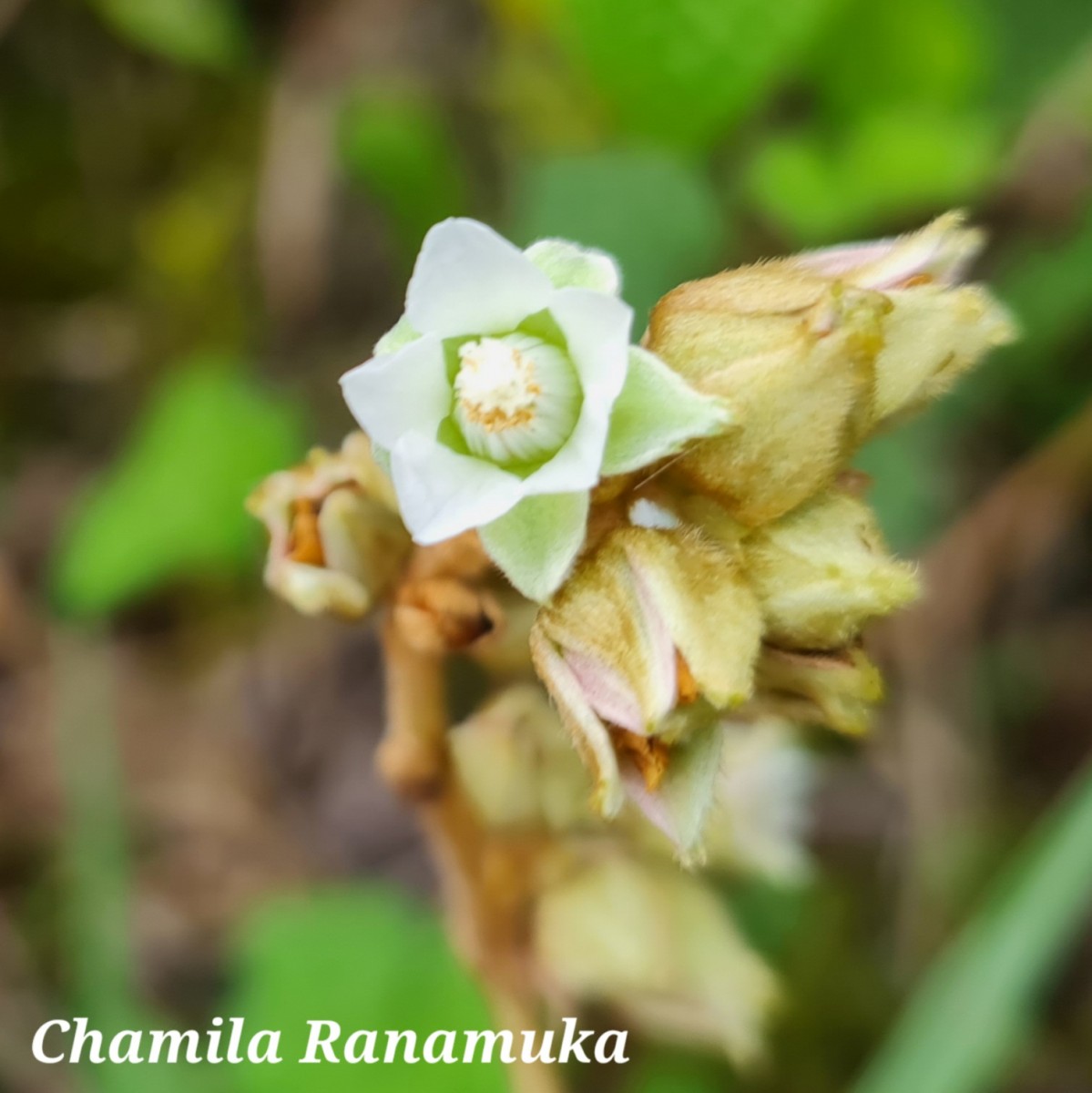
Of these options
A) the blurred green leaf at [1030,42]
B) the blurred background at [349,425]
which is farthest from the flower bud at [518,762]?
the blurred green leaf at [1030,42]

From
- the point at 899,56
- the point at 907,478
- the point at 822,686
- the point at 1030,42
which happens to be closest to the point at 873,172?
the point at 899,56

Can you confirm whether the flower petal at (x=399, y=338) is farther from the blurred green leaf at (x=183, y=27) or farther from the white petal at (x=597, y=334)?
the blurred green leaf at (x=183, y=27)

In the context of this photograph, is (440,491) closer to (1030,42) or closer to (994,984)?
(994,984)

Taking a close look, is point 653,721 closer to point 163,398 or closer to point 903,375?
point 903,375

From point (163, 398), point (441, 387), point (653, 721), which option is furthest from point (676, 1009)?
point (163, 398)

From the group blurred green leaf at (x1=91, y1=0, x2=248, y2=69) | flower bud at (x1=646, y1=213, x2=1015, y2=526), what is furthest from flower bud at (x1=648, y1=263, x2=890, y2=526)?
blurred green leaf at (x1=91, y1=0, x2=248, y2=69)

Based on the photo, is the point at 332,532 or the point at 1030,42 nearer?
the point at 332,532

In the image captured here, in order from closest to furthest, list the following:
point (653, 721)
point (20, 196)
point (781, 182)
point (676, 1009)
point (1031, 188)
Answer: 1. point (653, 721)
2. point (676, 1009)
3. point (781, 182)
4. point (1031, 188)
5. point (20, 196)
